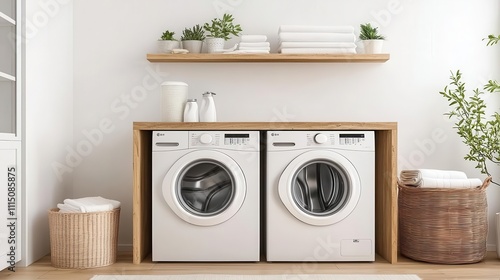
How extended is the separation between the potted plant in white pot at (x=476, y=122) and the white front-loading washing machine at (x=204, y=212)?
1363 mm

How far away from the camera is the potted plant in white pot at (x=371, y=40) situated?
12.1 ft

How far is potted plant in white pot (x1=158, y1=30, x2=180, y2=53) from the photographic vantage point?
3.71 metres

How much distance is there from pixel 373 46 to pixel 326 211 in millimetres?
1158

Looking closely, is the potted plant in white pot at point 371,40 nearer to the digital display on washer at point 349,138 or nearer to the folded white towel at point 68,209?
the digital display on washer at point 349,138

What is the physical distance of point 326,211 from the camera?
330 centimetres

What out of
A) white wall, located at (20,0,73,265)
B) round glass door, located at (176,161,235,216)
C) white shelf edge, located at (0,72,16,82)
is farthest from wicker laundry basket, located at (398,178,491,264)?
white shelf edge, located at (0,72,16,82)

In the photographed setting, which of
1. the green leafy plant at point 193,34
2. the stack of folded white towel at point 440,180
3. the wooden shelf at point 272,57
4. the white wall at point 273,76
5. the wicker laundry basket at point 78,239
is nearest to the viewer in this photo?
the wicker laundry basket at point 78,239

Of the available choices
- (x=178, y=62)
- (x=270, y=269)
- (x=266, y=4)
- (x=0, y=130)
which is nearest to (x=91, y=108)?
(x=178, y=62)

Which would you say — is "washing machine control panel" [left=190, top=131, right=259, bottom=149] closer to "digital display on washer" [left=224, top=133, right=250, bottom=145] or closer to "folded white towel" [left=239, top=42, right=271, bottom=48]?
"digital display on washer" [left=224, top=133, right=250, bottom=145]

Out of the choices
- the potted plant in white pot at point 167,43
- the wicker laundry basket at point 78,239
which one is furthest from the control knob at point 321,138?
the wicker laundry basket at point 78,239

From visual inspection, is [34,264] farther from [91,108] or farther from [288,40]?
[288,40]

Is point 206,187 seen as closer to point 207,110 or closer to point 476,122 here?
point 207,110

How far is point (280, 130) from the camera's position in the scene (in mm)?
3264

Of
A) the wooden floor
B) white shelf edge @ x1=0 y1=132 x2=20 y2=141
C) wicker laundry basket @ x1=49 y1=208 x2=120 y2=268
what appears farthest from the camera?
wicker laundry basket @ x1=49 y1=208 x2=120 y2=268
